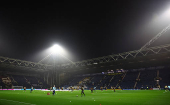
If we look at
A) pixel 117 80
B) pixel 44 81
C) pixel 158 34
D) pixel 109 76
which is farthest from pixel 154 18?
pixel 44 81

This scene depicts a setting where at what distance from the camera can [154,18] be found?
29734 mm

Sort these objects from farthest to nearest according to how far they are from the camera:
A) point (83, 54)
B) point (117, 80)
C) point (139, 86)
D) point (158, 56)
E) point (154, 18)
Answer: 1. point (117, 80)
2. point (83, 54)
3. point (139, 86)
4. point (158, 56)
5. point (154, 18)

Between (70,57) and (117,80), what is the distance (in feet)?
71.6

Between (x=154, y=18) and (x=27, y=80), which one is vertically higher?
(x=154, y=18)

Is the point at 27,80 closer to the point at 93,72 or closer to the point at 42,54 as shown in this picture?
the point at 42,54

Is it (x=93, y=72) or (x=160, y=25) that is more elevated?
(x=160, y=25)

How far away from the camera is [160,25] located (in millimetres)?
31422

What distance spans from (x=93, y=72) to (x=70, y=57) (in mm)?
16521

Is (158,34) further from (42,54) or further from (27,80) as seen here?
(27,80)

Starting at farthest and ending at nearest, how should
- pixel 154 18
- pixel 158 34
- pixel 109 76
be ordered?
pixel 109 76
pixel 158 34
pixel 154 18

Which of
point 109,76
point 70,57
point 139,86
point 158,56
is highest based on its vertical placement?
point 70,57

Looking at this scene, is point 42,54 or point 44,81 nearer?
point 42,54

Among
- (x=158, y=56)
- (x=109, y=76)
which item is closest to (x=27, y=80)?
(x=109, y=76)

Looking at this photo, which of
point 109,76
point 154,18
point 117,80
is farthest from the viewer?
point 109,76
